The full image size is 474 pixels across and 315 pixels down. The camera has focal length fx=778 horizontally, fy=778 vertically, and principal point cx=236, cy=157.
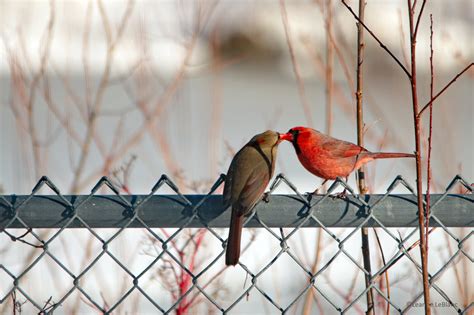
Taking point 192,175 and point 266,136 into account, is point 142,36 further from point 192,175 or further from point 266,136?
point 266,136

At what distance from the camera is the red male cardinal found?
3180 millimetres

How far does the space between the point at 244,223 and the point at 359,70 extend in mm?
553

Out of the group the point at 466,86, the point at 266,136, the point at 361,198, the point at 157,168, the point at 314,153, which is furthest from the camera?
the point at 466,86

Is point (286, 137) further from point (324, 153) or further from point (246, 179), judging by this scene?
point (246, 179)

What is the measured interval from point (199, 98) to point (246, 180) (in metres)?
7.00

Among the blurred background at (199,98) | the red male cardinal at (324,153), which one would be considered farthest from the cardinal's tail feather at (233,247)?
the red male cardinal at (324,153)

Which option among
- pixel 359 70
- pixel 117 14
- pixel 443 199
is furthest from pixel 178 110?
pixel 117 14

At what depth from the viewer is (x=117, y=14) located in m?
7.53

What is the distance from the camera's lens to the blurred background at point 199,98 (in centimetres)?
349

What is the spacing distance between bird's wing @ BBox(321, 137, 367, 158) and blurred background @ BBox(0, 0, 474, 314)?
0.40 ft

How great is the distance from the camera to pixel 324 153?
318 cm

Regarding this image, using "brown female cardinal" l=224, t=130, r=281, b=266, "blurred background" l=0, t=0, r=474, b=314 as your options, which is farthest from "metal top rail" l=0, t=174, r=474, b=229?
"blurred background" l=0, t=0, r=474, b=314

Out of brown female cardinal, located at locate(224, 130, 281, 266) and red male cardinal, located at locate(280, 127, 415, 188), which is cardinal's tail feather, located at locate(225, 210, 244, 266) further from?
red male cardinal, located at locate(280, 127, 415, 188)

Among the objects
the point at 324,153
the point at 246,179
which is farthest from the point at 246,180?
the point at 324,153
